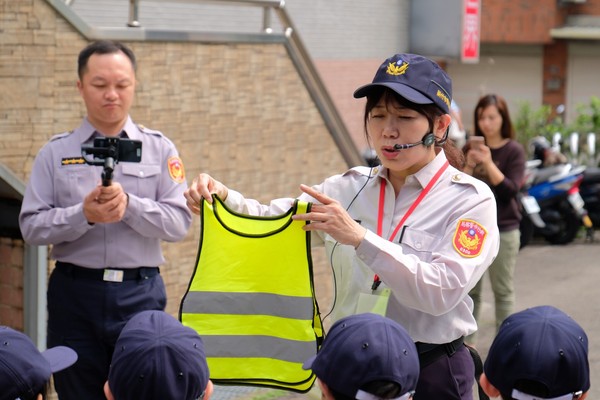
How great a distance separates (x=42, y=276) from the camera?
19.9 feet

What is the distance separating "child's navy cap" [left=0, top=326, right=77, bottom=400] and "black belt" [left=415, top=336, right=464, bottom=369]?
4.09 feet

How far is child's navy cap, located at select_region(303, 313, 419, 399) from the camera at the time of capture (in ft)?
9.24

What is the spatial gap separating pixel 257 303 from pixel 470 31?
13959mm

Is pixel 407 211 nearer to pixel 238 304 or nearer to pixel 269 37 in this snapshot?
pixel 238 304

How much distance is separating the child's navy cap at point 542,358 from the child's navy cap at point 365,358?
25cm

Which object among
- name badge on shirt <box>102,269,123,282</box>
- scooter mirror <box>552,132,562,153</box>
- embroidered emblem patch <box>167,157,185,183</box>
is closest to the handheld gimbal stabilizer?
embroidered emblem patch <box>167,157,185,183</box>

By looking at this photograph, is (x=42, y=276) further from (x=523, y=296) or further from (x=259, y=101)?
(x=523, y=296)

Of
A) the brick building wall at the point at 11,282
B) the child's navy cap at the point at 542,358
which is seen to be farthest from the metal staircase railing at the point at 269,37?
the child's navy cap at the point at 542,358

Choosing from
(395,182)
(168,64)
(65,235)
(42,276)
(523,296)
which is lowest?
(523,296)

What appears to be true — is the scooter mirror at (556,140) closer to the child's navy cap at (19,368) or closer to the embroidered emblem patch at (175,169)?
the embroidered emblem patch at (175,169)

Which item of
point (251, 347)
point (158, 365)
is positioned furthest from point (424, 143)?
point (158, 365)

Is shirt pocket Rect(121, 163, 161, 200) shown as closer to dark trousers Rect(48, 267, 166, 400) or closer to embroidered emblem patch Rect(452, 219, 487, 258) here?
dark trousers Rect(48, 267, 166, 400)

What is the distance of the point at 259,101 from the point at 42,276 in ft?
7.36

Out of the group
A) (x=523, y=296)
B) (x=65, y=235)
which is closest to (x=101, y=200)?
(x=65, y=235)
